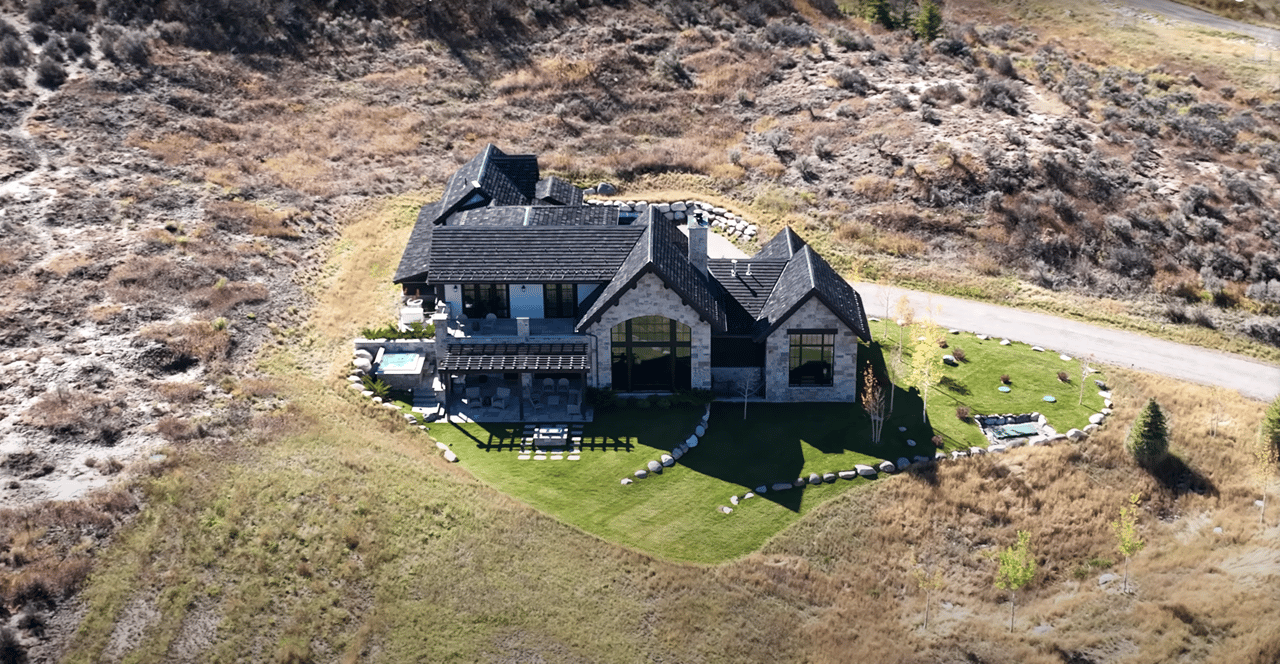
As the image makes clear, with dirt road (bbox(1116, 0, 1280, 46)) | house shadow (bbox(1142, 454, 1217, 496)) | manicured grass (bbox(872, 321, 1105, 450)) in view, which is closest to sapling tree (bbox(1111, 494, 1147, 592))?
house shadow (bbox(1142, 454, 1217, 496))

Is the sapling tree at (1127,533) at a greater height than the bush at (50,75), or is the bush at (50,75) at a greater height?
the bush at (50,75)

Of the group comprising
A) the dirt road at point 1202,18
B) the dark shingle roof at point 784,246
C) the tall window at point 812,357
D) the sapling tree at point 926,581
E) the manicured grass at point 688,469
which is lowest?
the sapling tree at point 926,581

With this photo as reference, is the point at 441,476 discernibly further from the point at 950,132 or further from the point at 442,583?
the point at 950,132

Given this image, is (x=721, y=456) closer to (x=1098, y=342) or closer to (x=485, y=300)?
(x=485, y=300)

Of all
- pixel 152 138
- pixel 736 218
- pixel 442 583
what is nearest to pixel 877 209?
pixel 736 218

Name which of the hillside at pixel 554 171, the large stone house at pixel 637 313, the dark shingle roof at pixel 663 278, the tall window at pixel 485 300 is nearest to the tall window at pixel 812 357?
the large stone house at pixel 637 313

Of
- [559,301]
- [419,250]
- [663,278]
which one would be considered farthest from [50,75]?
[663,278]

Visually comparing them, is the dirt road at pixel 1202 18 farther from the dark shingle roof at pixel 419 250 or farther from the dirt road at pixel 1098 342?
the dark shingle roof at pixel 419 250
